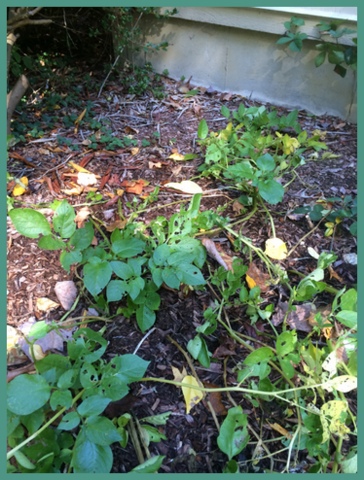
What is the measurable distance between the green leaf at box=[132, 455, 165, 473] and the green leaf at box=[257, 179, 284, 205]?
3.43 ft

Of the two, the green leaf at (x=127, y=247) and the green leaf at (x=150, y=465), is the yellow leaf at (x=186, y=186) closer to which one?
the green leaf at (x=127, y=247)

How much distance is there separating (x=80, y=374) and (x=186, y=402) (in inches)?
13.6

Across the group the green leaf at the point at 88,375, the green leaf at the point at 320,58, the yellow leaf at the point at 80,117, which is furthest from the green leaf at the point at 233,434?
the green leaf at the point at 320,58

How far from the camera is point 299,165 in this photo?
2367 millimetres

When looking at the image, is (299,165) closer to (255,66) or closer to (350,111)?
(350,111)

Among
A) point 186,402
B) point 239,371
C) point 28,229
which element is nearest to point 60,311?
point 28,229

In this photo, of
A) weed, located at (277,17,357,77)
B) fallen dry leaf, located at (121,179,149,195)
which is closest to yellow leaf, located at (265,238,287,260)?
fallen dry leaf, located at (121,179,149,195)

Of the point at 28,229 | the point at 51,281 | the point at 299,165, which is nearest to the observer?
the point at 28,229

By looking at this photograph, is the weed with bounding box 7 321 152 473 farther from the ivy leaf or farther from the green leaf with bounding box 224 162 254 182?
the green leaf with bounding box 224 162 254 182

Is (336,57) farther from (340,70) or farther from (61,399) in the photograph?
(61,399)

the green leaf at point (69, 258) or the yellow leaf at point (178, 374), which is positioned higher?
the green leaf at point (69, 258)

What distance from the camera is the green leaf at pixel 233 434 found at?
1324mm

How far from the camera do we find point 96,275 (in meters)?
1.56

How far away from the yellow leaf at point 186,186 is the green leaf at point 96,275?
72cm
